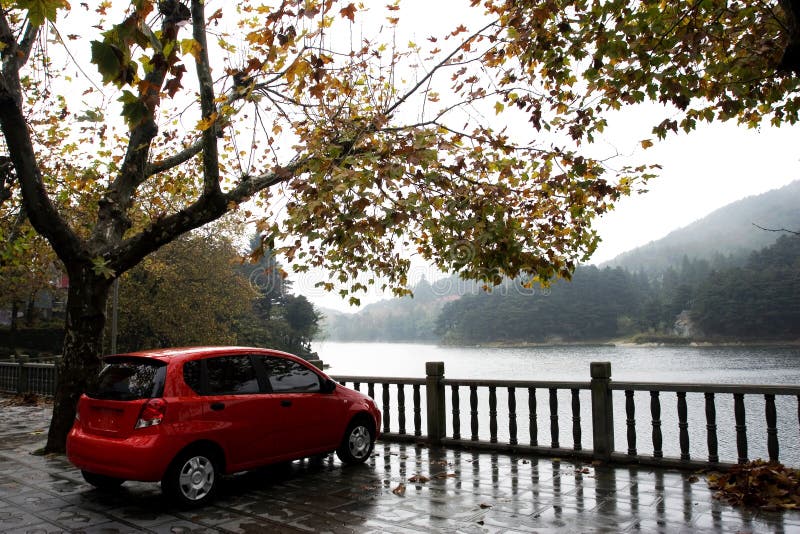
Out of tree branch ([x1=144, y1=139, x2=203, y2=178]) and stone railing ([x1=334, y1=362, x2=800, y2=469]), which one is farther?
tree branch ([x1=144, y1=139, x2=203, y2=178])

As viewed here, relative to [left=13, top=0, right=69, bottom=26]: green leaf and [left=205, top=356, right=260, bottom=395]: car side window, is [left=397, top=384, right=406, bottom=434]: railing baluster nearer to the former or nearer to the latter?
[left=205, top=356, right=260, bottom=395]: car side window

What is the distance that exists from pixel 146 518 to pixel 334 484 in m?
2.06

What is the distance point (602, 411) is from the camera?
794 centimetres

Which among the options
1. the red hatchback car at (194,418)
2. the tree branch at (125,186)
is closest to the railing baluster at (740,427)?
the red hatchback car at (194,418)

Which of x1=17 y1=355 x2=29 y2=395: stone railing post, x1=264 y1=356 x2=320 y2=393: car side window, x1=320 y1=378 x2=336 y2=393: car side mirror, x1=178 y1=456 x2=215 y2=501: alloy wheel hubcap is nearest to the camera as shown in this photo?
x1=178 y1=456 x2=215 y2=501: alloy wheel hubcap

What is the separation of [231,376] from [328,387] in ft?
4.75

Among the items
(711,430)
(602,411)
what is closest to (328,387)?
(602,411)

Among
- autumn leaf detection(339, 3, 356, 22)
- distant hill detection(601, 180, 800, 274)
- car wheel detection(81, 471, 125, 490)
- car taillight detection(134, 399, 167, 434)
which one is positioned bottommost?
car wheel detection(81, 471, 125, 490)

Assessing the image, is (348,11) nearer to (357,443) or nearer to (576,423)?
(357,443)

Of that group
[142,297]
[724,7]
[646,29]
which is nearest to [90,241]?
[646,29]

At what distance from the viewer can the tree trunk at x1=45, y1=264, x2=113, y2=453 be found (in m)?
8.81

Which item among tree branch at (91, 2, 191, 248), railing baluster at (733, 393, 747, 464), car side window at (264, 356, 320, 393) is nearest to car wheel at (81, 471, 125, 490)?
car side window at (264, 356, 320, 393)

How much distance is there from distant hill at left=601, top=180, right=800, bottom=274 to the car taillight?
371 ft

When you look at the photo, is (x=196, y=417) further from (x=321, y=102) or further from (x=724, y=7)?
(x=724, y=7)
